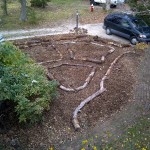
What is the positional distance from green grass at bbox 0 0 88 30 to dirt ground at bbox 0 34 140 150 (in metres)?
3.92

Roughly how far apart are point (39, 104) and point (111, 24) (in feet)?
37.8

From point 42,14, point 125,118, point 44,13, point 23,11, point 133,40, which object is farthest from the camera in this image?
point 44,13

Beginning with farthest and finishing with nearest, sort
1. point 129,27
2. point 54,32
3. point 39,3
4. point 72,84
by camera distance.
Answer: point 39,3 → point 54,32 → point 129,27 → point 72,84

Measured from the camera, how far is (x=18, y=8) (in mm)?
27781

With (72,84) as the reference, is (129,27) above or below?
below

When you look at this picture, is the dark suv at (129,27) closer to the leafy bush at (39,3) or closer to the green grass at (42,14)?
the green grass at (42,14)

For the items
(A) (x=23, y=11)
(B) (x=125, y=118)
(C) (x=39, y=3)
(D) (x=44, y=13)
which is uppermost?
(B) (x=125, y=118)

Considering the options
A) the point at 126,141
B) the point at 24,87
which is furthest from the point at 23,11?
the point at 126,141

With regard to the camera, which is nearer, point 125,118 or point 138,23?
point 125,118

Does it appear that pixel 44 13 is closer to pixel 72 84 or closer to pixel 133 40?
pixel 133 40

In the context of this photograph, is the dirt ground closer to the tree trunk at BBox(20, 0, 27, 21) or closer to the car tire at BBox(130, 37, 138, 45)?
the car tire at BBox(130, 37, 138, 45)

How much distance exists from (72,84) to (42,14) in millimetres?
13430

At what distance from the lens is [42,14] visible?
25281 mm

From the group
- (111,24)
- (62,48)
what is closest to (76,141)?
(62,48)
